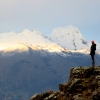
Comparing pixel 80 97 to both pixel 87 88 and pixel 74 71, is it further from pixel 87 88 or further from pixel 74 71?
pixel 74 71

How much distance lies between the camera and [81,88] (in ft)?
93.5

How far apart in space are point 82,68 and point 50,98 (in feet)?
17.5

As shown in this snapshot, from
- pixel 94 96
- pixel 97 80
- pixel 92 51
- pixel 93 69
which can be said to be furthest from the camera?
pixel 92 51

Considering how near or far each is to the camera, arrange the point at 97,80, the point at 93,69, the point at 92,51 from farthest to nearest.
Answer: the point at 92,51 → the point at 93,69 → the point at 97,80

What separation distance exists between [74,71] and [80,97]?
20.9ft

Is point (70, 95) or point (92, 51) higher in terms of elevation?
point (92, 51)

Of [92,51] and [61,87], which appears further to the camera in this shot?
[92,51]

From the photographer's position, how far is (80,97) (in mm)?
26359

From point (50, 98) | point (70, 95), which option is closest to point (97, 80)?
Result: point (70, 95)

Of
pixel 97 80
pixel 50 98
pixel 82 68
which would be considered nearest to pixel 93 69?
pixel 82 68

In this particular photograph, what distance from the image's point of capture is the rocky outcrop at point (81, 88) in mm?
26800

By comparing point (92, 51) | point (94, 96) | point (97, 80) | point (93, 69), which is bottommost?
point (94, 96)

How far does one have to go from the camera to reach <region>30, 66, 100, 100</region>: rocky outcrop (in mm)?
26800

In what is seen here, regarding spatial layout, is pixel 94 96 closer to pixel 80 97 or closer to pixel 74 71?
pixel 80 97
